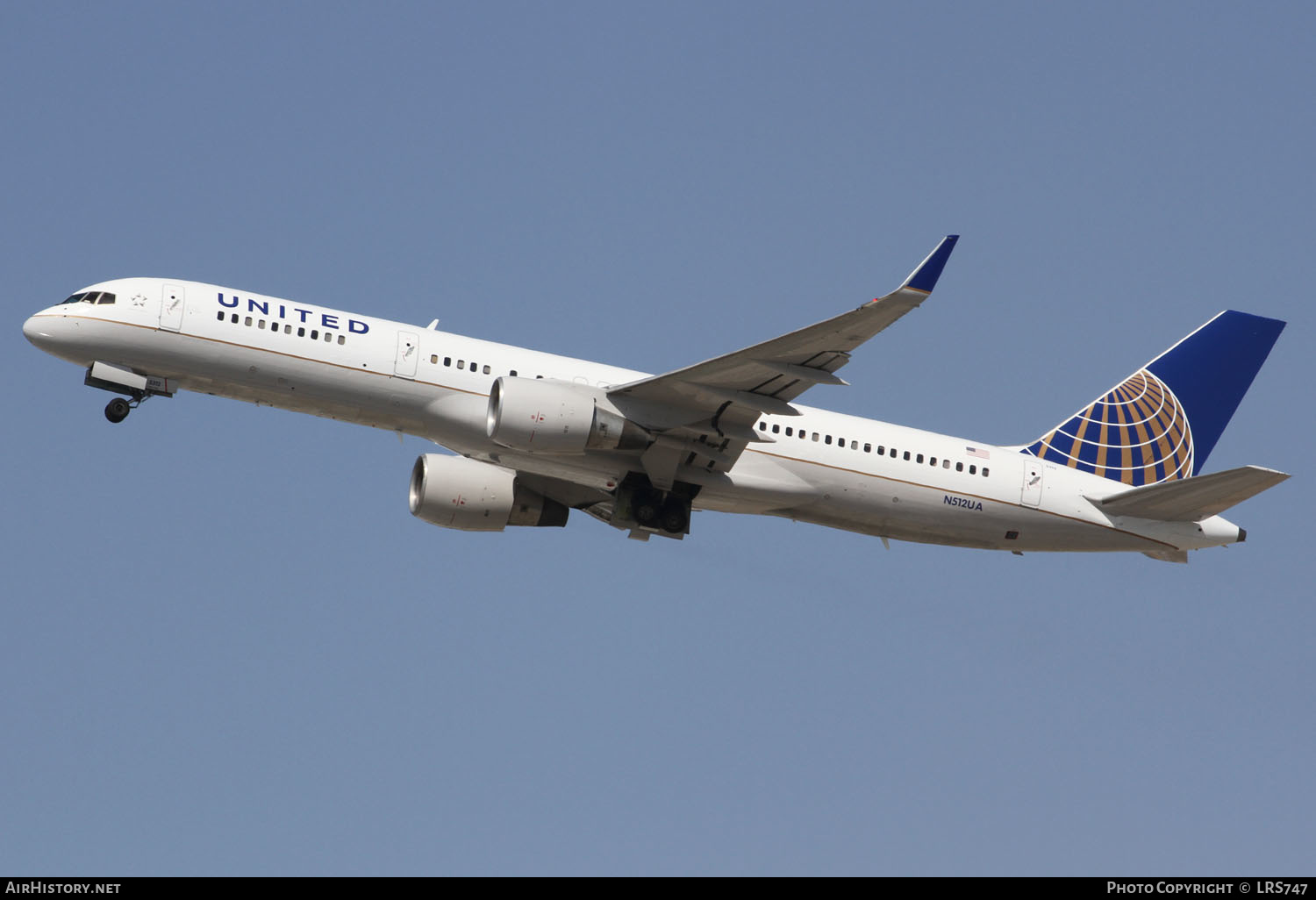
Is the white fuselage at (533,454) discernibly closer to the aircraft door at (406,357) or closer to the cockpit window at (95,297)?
the aircraft door at (406,357)

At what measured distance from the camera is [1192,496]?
36125mm

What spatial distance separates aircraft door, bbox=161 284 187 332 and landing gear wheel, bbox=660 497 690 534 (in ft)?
38.2

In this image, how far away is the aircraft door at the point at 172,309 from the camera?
33938 mm

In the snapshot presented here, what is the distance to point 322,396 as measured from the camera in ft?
112

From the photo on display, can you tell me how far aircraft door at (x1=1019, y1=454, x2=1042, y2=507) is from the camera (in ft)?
123

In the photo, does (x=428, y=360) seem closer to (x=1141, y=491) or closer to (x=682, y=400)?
(x=682, y=400)

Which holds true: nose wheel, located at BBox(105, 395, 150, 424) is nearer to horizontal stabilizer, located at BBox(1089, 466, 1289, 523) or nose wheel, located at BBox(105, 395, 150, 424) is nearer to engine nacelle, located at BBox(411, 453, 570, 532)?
engine nacelle, located at BBox(411, 453, 570, 532)

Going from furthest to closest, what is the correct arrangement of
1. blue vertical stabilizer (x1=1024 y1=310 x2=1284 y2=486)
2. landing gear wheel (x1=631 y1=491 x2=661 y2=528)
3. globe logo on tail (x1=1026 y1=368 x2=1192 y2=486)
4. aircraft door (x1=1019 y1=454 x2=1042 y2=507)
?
blue vertical stabilizer (x1=1024 y1=310 x2=1284 y2=486), globe logo on tail (x1=1026 y1=368 x2=1192 y2=486), aircraft door (x1=1019 y1=454 x2=1042 y2=507), landing gear wheel (x1=631 y1=491 x2=661 y2=528)

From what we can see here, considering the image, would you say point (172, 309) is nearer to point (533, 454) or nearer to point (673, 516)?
point (533, 454)

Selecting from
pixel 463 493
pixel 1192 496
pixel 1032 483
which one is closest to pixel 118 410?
pixel 463 493

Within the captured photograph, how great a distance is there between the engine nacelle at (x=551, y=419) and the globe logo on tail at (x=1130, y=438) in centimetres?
1200

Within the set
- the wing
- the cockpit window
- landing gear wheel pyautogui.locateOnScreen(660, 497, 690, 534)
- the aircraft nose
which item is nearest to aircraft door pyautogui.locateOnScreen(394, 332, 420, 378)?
the wing

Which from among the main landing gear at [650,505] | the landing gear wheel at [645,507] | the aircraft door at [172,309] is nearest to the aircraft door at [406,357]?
the aircraft door at [172,309]

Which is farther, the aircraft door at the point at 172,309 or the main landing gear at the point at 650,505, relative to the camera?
the main landing gear at the point at 650,505
